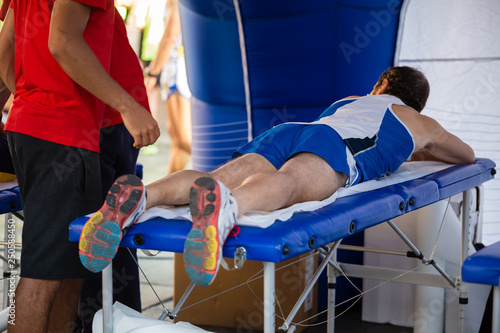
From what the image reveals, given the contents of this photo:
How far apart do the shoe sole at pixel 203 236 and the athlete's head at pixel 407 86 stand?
1261 mm

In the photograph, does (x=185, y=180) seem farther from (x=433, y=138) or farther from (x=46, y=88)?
(x=433, y=138)

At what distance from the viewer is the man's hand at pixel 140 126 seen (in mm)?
1480

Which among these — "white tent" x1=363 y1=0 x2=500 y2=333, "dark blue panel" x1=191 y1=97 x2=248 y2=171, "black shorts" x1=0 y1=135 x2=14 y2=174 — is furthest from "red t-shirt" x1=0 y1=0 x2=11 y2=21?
"white tent" x1=363 y1=0 x2=500 y2=333

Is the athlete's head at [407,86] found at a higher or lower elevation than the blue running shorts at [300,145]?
higher

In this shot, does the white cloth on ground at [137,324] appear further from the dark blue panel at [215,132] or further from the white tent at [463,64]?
the white tent at [463,64]

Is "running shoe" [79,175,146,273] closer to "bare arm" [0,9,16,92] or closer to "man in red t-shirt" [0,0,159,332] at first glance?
"man in red t-shirt" [0,0,159,332]

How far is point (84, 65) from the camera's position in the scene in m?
1.48

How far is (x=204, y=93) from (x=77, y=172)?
1426 millimetres

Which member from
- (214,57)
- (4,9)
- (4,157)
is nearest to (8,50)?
(4,9)

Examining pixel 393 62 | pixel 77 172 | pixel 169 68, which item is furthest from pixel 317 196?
pixel 169 68

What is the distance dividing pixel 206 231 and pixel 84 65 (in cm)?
52

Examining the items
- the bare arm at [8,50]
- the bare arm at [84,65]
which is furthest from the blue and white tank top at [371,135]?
the bare arm at [8,50]

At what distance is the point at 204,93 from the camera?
2.93 metres

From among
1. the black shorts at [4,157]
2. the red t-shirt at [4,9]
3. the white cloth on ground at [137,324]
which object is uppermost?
A: the red t-shirt at [4,9]
